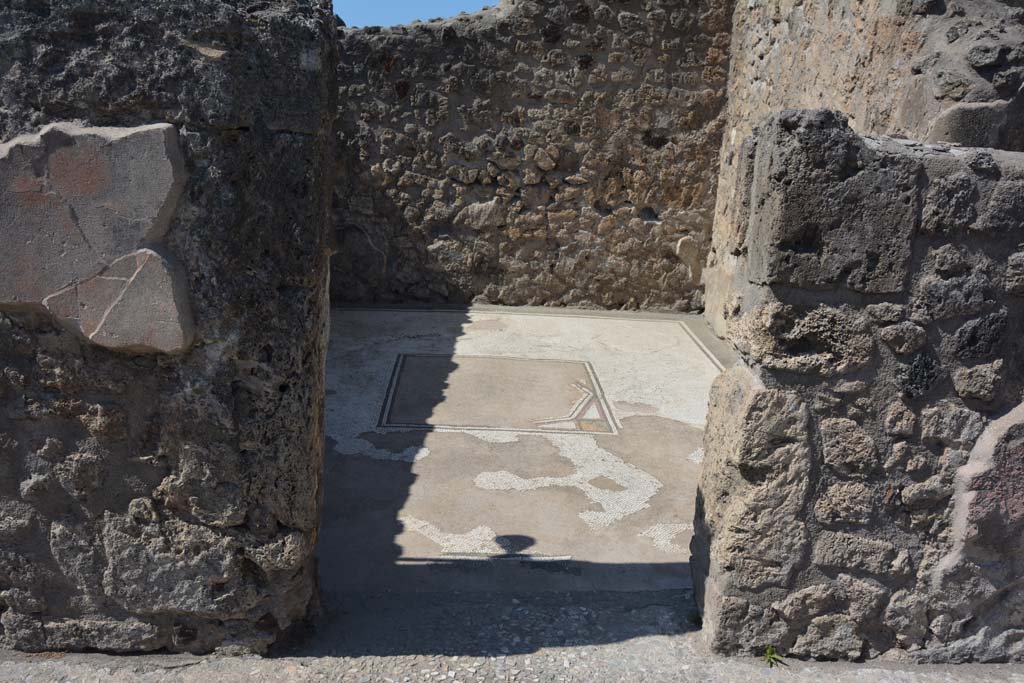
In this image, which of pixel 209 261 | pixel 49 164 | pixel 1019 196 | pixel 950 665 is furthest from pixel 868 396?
pixel 49 164

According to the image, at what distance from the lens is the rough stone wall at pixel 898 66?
126 inches

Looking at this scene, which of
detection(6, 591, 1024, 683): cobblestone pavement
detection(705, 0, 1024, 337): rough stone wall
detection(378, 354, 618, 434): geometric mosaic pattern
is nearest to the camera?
detection(6, 591, 1024, 683): cobblestone pavement

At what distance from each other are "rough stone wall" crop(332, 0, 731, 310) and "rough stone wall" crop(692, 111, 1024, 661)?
14.2 feet

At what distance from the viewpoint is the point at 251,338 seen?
2.02 metres

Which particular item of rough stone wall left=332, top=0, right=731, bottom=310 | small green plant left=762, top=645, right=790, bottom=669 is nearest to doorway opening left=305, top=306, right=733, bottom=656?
small green plant left=762, top=645, right=790, bottom=669

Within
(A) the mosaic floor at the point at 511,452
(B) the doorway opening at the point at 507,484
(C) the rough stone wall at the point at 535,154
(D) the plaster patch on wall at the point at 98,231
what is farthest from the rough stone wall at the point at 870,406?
(C) the rough stone wall at the point at 535,154

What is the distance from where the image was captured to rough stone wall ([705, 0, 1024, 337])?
3193mm

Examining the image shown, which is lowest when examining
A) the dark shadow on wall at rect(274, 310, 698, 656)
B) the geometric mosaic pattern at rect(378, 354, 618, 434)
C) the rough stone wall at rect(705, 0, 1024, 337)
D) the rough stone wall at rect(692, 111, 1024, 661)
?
the geometric mosaic pattern at rect(378, 354, 618, 434)

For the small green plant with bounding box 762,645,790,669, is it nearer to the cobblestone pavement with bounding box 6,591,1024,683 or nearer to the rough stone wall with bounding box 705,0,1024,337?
the cobblestone pavement with bounding box 6,591,1024,683

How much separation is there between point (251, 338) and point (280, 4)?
83 centimetres

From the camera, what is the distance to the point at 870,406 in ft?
7.22

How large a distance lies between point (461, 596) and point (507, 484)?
1.00 m

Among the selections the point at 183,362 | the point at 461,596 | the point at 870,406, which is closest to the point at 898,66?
the point at 870,406

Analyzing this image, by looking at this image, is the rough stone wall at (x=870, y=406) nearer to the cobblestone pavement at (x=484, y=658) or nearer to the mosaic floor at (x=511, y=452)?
the cobblestone pavement at (x=484, y=658)
